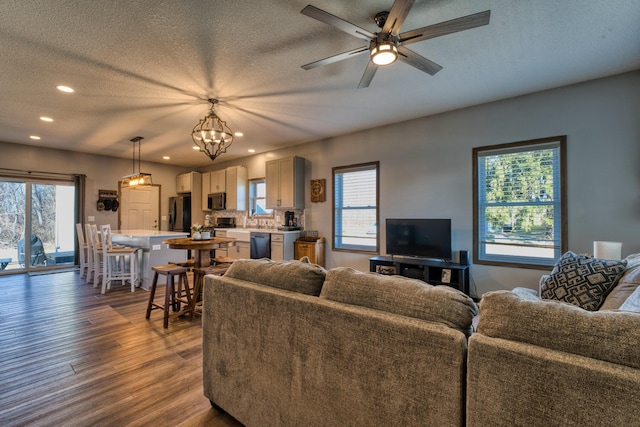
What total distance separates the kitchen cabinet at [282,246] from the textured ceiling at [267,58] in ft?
6.96

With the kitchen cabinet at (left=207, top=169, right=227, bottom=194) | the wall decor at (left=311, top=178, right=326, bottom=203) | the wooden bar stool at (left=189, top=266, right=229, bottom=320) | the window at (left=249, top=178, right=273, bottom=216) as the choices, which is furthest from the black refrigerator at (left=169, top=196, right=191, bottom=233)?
the wooden bar stool at (left=189, top=266, right=229, bottom=320)

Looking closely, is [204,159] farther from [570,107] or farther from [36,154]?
[570,107]

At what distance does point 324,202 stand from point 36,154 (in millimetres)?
6088

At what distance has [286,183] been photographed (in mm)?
5758

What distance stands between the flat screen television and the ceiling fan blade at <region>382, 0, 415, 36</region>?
263 centimetres

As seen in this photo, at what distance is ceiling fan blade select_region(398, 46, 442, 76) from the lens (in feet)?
7.18

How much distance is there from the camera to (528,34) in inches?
92.8

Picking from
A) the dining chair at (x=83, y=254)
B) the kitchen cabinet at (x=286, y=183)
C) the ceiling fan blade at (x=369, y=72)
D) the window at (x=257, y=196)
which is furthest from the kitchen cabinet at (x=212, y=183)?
the ceiling fan blade at (x=369, y=72)

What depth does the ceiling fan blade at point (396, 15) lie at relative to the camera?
1.68 m

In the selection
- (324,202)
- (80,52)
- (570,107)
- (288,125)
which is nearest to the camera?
(80,52)

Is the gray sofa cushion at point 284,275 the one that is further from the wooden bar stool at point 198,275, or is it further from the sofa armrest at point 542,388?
the wooden bar stool at point 198,275

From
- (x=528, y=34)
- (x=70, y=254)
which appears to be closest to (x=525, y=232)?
(x=528, y=34)

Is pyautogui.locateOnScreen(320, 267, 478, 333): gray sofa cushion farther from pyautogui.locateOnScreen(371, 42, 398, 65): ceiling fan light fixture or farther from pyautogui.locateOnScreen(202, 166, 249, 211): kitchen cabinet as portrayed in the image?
pyautogui.locateOnScreen(202, 166, 249, 211): kitchen cabinet

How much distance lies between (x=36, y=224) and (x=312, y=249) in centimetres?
589
